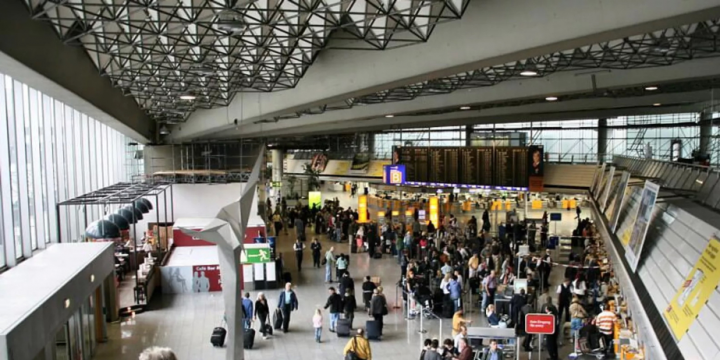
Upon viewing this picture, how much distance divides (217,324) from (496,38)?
1064 cm

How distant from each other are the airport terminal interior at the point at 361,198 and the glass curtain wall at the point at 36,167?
0.31 feet

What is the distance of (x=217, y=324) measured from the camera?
16.5 m

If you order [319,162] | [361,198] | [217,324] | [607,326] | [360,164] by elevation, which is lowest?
[217,324]

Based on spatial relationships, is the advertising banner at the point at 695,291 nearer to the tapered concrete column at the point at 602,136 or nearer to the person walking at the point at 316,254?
the person walking at the point at 316,254

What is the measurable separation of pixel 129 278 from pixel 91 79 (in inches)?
377

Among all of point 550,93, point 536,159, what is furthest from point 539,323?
point 536,159

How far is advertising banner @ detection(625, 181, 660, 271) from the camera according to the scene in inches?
356

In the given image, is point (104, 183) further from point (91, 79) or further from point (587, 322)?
point (587, 322)

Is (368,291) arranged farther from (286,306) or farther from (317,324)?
(317,324)

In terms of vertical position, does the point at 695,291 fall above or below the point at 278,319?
above

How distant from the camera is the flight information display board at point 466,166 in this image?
2831cm

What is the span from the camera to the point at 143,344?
14656 millimetres

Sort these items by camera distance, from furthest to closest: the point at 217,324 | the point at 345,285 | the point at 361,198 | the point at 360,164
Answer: the point at 360,164
the point at 361,198
the point at 345,285
the point at 217,324

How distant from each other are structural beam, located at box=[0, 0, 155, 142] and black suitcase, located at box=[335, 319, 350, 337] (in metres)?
7.75
